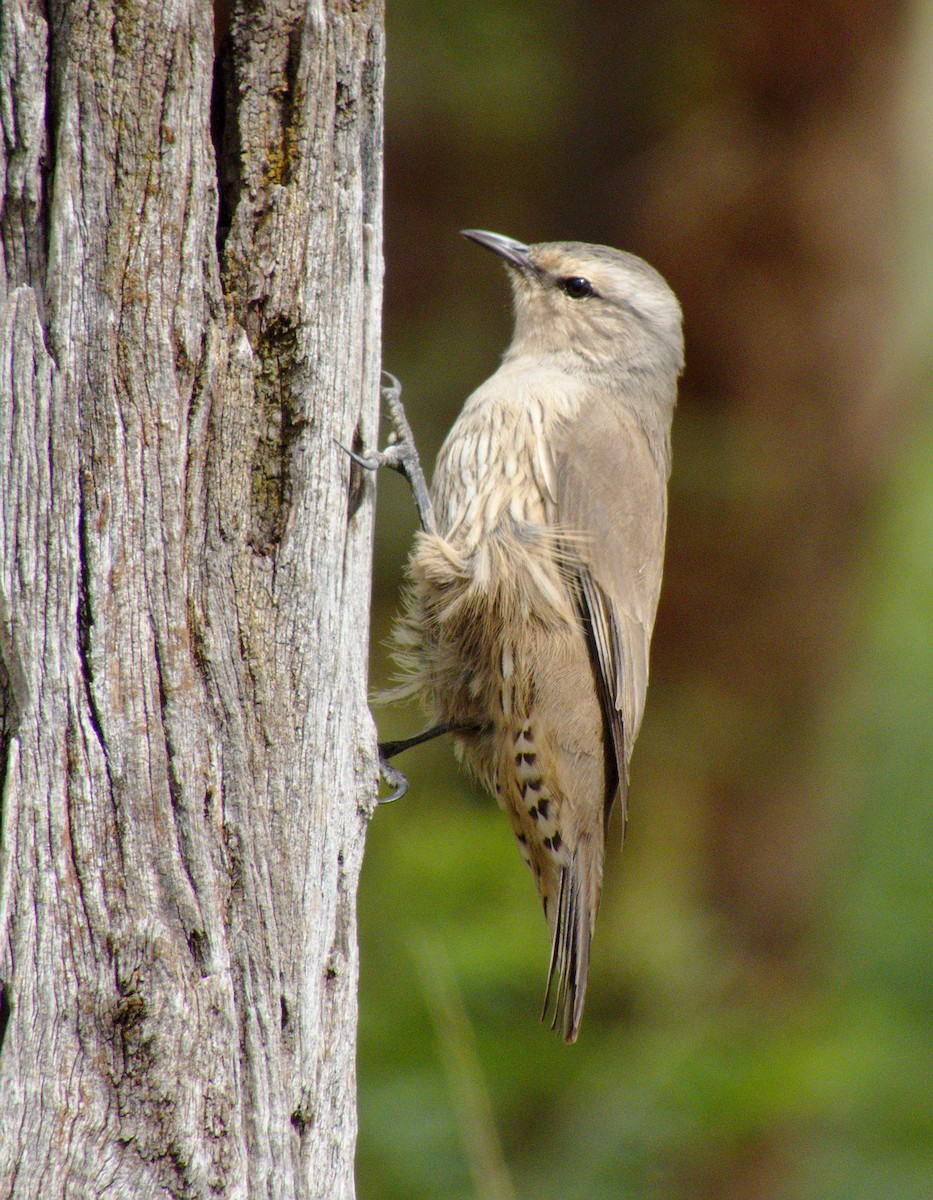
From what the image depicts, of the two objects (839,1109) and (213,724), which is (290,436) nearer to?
(213,724)

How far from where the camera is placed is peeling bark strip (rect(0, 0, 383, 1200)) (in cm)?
176

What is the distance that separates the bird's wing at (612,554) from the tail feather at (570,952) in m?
0.27

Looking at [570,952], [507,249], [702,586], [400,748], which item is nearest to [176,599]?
[400,748]

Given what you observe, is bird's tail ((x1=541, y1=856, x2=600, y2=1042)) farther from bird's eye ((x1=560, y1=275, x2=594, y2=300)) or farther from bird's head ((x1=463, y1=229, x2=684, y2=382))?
bird's eye ((x1=560, y1=275, x2=594, y2=300))

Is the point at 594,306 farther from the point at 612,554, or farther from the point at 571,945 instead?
the point at 571,945

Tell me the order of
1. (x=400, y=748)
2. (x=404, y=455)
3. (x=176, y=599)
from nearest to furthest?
(x=176, y=599) < (x=404, y=455) < (x=400, y=748)

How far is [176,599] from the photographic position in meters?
1.89

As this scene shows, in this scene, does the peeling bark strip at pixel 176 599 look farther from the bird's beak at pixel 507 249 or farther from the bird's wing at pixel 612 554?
the bird's beak at pixel 507 249

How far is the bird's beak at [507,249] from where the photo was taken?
4.00 metres

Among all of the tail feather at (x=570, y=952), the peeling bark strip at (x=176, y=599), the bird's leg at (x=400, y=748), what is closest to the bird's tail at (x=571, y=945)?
the tail feather at (x=570, y=952)

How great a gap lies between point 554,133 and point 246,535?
4358 mm

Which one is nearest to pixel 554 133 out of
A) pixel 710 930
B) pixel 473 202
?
pixel 473 202

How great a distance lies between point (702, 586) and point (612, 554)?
1878 mm

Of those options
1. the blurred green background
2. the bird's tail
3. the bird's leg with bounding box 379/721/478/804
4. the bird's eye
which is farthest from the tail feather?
the bird's eye
